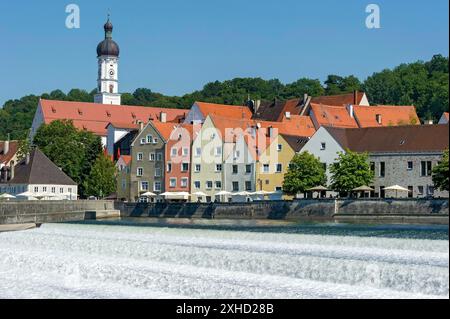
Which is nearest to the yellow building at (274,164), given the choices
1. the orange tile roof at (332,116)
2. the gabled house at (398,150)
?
the gabled house at (398,150)

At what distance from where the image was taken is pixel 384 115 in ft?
388

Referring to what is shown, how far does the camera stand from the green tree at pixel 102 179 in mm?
107125

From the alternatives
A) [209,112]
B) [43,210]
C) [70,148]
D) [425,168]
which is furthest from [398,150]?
[209,112]

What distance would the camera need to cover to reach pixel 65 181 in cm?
10088

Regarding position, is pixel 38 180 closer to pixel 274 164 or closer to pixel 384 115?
pixel 274 164

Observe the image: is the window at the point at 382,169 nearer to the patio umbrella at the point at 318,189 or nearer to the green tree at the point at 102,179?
the patio umbrella at the point at 318,189

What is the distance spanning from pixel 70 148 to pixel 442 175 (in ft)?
173

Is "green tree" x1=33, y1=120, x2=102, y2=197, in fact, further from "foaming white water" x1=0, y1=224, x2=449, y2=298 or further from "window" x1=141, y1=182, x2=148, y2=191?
"foaming white water" x1=0, y1=224, x2=449, y2=298

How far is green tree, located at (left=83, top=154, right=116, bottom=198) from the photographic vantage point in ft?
351

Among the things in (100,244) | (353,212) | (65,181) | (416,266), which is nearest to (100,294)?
(416,266)

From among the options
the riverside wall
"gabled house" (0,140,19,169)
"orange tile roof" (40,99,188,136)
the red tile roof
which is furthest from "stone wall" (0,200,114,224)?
"orange tile roof" (40,99,188,136)

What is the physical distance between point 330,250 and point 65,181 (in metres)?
63.6
